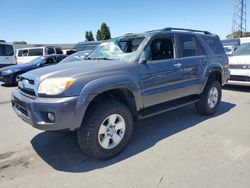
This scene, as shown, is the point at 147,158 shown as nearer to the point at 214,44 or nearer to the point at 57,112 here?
the point at 57,112

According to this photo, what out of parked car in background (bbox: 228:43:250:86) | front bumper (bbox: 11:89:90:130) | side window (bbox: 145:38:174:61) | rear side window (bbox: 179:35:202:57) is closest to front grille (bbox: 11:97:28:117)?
front bumper (bbox: 11:89:90:130)

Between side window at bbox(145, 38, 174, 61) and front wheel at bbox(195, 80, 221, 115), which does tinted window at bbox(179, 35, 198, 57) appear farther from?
front wheel at bbox(195, 80, 221, 115)

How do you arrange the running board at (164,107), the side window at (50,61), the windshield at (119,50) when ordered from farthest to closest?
the side window at (50,61) → the windshield at (119,50) → the running board at (164,107)

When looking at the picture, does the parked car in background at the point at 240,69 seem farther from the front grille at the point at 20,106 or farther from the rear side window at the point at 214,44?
the front grille at the point at 20,106

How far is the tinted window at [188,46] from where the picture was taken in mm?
5043

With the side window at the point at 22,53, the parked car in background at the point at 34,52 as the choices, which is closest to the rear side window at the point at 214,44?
the parked car in background at the point at 34,52

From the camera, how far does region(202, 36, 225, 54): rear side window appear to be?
5.86 meters

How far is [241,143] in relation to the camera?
13.7 feet

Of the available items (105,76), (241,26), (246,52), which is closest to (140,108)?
(105,76)

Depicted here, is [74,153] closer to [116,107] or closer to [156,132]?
[116,107]

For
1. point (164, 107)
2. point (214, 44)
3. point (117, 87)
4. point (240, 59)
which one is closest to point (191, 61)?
point (164, 107)

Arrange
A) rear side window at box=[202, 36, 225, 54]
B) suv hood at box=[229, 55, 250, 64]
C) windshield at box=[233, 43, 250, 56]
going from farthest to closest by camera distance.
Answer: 1. windshield at box=[233, 43, 250, 56]
2. suv hood at box=[229, 55, 250, 64]
3. rear side window at box=[202, 36, 225, 54]

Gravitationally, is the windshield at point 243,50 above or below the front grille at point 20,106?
above

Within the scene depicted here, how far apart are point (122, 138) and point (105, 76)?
998mm
